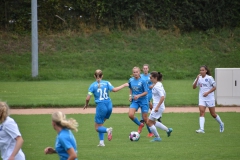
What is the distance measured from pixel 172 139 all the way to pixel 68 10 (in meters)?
32.0

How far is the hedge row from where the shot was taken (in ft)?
151

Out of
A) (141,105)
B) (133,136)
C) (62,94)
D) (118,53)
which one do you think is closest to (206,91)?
(141,105)

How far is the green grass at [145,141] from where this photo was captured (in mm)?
13055

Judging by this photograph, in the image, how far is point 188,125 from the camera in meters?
19.3

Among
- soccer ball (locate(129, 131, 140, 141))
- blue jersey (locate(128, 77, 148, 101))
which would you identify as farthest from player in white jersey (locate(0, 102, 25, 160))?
blue jersey (locate(128, 77, 148, 101))

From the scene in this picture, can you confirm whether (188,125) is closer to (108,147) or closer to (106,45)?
(108,147)

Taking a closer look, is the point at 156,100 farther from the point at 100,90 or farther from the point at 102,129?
the point at 102,129

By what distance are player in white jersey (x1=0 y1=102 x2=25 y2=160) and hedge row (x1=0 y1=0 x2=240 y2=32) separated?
3781 cm

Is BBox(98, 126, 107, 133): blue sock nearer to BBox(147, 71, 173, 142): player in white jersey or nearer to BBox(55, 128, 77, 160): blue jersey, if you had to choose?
BBox(147, 71, 173, 142): player in white jersey

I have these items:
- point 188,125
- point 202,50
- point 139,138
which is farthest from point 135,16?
point 139,138

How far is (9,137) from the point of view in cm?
857

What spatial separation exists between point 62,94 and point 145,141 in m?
15.7

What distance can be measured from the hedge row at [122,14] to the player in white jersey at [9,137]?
124 feet

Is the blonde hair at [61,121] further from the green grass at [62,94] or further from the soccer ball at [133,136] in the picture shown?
the green grass at [62,94]
